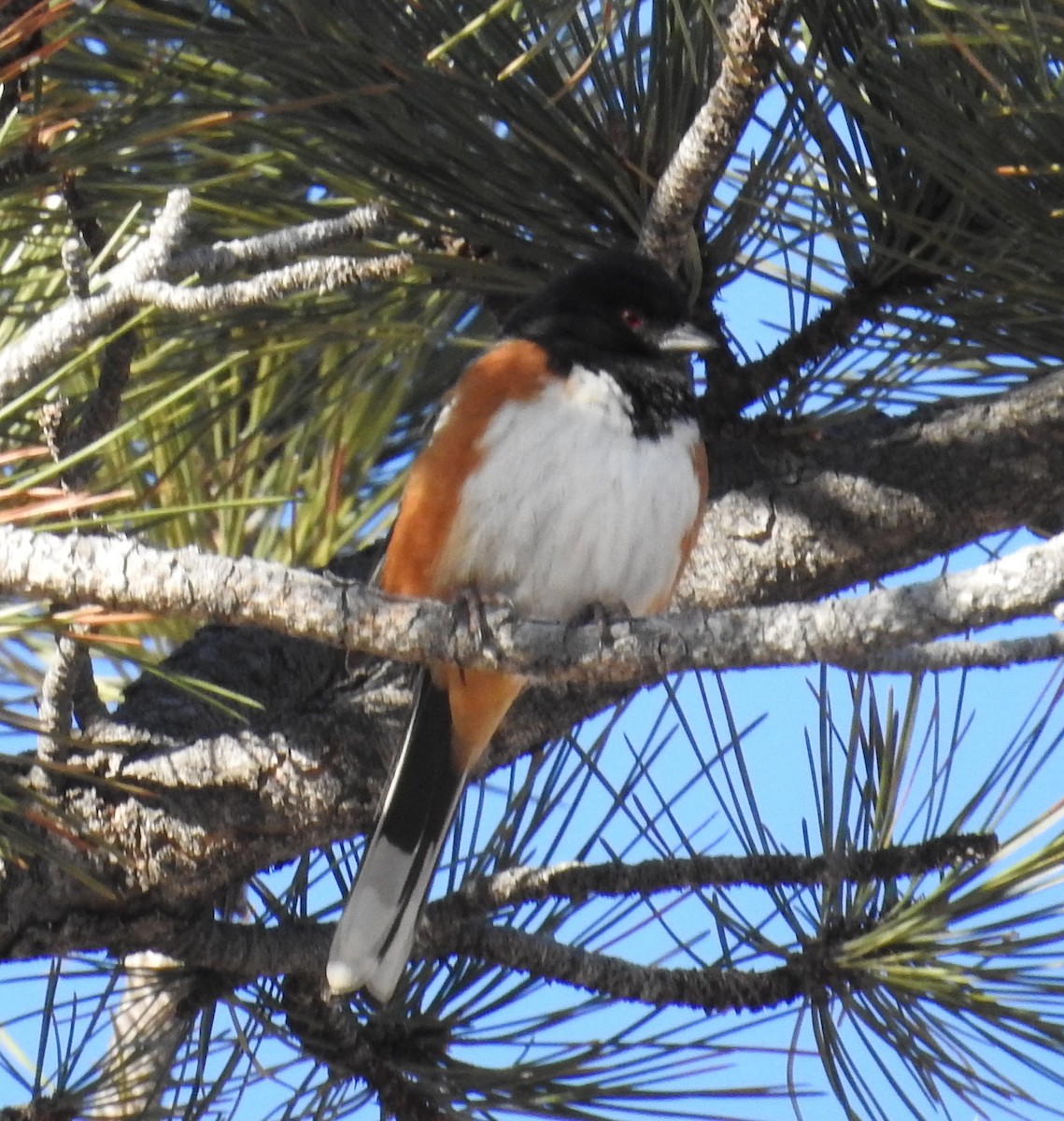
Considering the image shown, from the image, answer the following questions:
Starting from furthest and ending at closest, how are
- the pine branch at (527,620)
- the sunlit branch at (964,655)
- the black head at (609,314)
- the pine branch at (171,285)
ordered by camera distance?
1. the black head at (609,314)
2. the pine branch at (171,285)
3. the sunlit branch at (964,655)
4. the pine branch at (527,620)

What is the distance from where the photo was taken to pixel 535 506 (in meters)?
2.10

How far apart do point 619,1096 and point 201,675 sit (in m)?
0.72

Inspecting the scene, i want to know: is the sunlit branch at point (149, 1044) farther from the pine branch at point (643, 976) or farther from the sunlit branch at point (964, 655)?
the sunlit branch at point (964, 655)

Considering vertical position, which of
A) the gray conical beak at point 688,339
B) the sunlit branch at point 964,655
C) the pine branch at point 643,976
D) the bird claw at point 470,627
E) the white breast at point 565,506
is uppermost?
the gray conical beak at point 688,339

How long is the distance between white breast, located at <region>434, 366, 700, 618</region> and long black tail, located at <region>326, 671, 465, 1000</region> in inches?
7.3

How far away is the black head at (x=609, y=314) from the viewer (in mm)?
2021

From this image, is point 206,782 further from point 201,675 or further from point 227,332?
point 227,332

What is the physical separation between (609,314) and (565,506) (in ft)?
0.88

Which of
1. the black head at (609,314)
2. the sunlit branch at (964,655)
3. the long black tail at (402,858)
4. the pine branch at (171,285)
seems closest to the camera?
the sunlit branch at (964,655)

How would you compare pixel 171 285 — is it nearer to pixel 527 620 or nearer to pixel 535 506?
pixel 527 620

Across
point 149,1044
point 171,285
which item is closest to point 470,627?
point 171,285

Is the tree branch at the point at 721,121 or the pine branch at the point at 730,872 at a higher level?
the tree branch at the point at 721,121

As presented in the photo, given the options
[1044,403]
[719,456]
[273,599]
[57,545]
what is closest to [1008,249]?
[1044,403]

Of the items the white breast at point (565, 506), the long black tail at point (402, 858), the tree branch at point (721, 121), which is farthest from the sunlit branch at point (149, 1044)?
the tree branch at point (721, 121)
